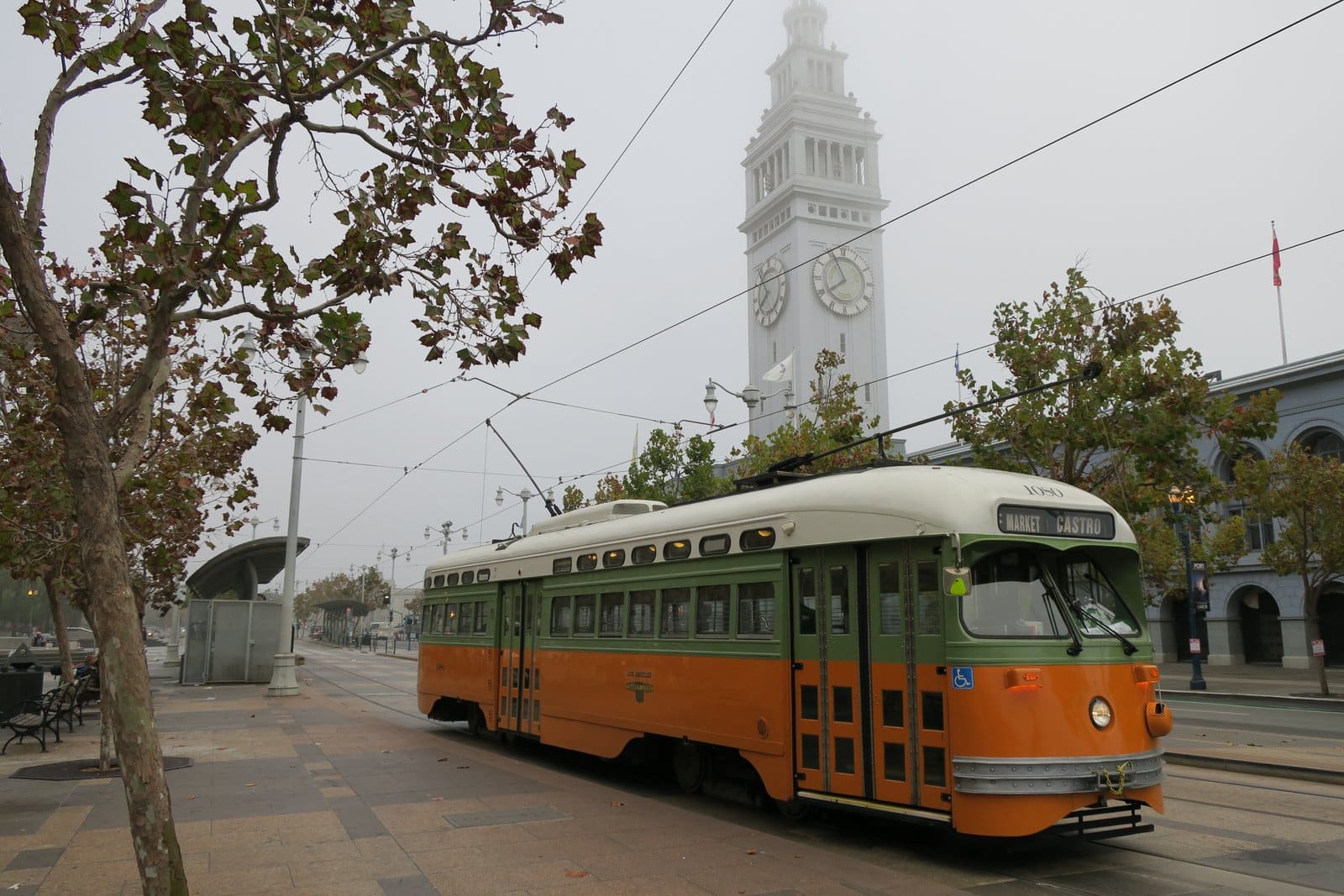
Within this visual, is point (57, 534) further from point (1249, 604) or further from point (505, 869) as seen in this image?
point (1249, 604)

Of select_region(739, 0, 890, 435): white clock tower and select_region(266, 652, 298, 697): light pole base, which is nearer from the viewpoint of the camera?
select_region(266, 652, 298, 697): light pole base

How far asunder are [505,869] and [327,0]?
21.0ft

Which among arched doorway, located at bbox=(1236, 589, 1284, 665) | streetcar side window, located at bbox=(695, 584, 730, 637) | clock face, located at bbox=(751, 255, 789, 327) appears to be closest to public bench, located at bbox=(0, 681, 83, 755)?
streetcar side window, located at bbox=(695, 584, 730, 637)

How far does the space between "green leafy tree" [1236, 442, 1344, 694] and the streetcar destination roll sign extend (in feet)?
70.6

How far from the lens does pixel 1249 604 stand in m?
40.9

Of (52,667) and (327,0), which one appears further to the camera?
(52,667)

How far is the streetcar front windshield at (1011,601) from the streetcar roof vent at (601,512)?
5779 millimetres

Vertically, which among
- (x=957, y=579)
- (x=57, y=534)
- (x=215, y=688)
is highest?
(x=57, y=534)

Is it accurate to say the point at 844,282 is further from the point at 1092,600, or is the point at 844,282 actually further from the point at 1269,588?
the point at 1092,600

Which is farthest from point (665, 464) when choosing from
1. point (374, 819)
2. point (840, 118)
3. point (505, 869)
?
point (840, 118)

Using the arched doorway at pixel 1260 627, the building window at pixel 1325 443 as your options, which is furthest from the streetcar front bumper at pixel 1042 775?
the arched doorway at pixel 1260 627

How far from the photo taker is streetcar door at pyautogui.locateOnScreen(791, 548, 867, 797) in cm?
864

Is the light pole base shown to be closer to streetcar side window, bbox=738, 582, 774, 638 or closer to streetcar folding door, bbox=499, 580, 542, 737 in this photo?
streetcar folding door, bbox=499, 580, 542, 737

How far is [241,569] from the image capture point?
32.7m
